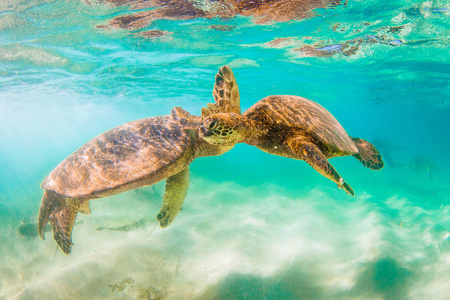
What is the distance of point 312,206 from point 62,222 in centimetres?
1223

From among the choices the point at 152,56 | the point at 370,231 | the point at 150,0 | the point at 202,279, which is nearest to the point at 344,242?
the point at 370,231

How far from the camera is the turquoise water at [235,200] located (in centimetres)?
525

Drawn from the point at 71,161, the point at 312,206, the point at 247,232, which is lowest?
the point at 312,206

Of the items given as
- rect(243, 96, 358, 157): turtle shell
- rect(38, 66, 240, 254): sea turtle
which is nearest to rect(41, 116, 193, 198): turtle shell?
rect(38, 66, 240, 254): sea turtle

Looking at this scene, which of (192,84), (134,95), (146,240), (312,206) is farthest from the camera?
(134,95)

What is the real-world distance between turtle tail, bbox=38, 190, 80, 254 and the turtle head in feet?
9.59

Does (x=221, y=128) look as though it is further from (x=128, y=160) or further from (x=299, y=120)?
(x=128, y=160)

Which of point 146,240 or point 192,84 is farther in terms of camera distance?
point 192,84

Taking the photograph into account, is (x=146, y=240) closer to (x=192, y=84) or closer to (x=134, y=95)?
(x=192, y=84)

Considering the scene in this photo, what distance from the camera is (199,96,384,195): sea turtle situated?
2.94 meters

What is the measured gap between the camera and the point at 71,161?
13.0ft

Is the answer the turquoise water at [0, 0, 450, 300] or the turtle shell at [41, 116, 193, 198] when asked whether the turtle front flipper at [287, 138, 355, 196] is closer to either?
the turtle shell at [41, 116, 193, 198]

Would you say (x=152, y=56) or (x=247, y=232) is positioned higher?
(x=152, y=56)

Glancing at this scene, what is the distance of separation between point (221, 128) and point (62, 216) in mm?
3530
